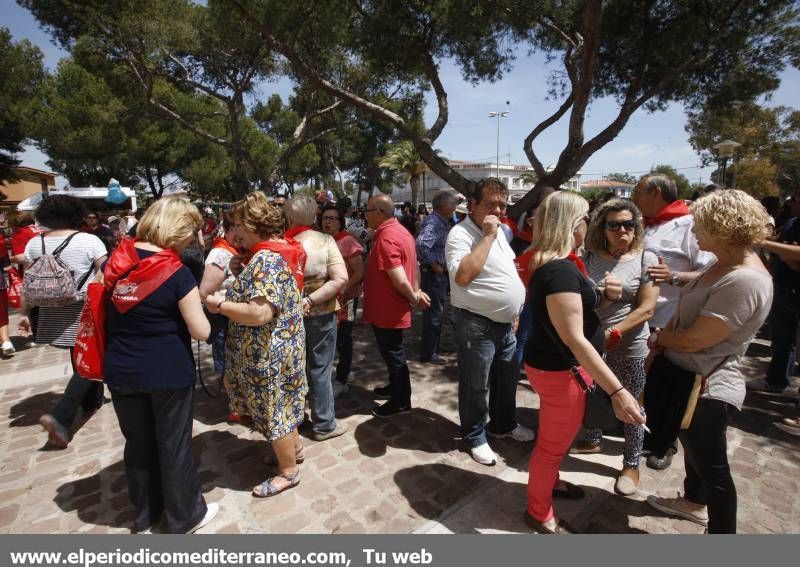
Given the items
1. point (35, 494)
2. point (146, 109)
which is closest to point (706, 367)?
point (35, 494)

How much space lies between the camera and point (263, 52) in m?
12.4

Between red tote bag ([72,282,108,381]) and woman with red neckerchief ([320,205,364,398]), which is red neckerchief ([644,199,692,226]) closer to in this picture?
woman with red neckerchief ([320,205,364,398])

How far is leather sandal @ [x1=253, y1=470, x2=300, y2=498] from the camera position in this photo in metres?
2.57

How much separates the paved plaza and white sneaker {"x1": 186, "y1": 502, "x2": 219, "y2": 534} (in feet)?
0.13

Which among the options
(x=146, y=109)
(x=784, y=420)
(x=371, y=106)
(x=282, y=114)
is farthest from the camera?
(x=282, y=114)

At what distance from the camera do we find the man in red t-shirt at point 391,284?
10.6ft

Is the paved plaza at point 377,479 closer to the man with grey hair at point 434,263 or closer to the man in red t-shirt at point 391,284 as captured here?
the man in red t-shirt at point 391,284

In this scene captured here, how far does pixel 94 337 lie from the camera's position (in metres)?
2.04

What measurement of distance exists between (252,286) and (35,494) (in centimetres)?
216

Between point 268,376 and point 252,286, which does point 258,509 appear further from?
point 252,286

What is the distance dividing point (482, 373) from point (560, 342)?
90cm

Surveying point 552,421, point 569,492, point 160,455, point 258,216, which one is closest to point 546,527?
point 569,492

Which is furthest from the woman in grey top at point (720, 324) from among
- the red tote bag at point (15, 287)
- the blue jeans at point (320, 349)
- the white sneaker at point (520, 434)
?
the red tote bag at point (15, 287)

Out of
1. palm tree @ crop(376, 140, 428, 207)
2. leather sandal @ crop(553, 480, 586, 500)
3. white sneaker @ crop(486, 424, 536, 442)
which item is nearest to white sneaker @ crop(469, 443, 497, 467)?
white sneaker @ crop(486, 424, 536, 442)
